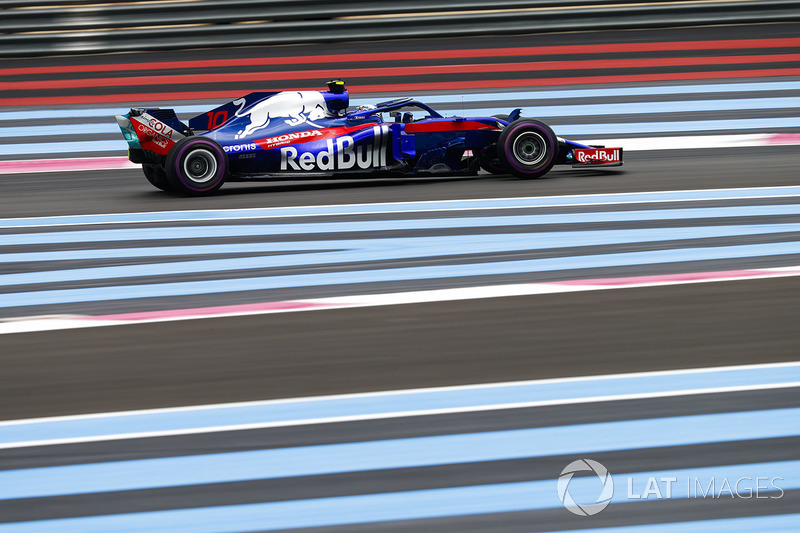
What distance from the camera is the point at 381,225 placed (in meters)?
8.06

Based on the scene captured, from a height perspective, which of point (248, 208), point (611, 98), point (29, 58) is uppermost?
point (29, 58)

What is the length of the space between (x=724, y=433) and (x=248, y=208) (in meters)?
5.65

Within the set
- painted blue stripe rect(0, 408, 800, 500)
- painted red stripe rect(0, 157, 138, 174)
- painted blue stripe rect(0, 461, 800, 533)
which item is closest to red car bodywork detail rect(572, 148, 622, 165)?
painted red stripe rect(0, 157, 138, 174)

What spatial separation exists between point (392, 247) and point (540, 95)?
680cm

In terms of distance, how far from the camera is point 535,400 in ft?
14.3

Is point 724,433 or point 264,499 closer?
point 264,499

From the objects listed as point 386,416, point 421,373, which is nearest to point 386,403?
point 386,416

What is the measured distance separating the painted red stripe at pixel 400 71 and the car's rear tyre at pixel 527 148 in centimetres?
465

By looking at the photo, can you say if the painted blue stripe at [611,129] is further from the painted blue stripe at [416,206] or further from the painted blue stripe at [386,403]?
the painted blue stripe at [386,403]

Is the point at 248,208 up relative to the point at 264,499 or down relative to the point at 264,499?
up

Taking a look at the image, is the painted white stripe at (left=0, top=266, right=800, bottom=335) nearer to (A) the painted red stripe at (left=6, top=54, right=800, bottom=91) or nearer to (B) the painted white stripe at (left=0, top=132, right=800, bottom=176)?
(B) the painted white stripe at (left=0, top=132, right=800, bottom=176)

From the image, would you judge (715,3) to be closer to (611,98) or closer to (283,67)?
(611,98)

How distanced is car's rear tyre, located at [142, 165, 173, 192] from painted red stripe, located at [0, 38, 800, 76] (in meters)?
4.97

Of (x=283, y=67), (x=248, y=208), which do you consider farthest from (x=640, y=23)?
(x=248, y=208)
